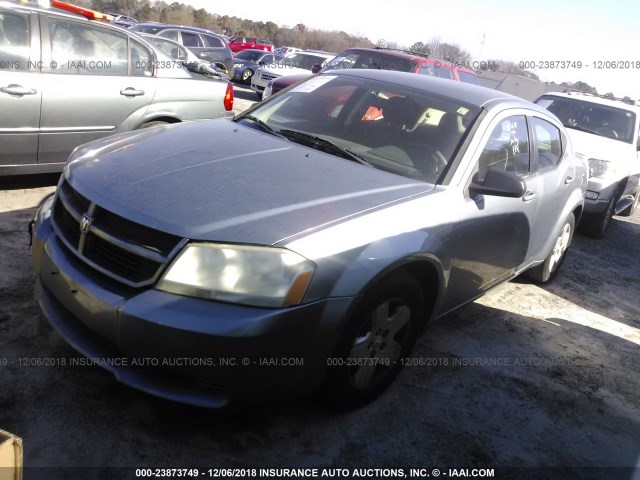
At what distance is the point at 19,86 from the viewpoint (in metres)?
4.62

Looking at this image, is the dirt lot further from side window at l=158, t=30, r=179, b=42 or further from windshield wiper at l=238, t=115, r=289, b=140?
side window at l=158, t=30, r=179, b=42

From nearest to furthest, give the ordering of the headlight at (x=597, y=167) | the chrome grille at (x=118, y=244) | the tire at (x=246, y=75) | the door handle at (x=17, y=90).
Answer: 1. the chrome grille at (x=118, y=244)
2. the door handle at (x=17, y=90)
3. the headlight at (x=597, y=167)
4. the tire at (x=246, y=75)

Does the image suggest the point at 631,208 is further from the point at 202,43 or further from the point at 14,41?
the point at 202,43

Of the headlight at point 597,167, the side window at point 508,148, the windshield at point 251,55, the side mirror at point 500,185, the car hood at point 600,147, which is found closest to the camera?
the side mirror at point 500,185

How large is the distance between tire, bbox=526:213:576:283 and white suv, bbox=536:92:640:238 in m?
2.09

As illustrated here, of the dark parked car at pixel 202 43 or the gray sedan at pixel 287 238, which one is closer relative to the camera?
the gray sedan at pixel 287 238

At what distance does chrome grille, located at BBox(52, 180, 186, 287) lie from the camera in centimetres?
228

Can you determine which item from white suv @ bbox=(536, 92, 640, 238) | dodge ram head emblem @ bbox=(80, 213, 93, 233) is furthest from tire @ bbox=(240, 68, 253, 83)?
dodge ram head emblem @ bbox=(80, 213, 93, 233)

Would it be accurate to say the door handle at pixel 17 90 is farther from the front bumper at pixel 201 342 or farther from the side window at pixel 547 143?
the side window at pixel 547 143

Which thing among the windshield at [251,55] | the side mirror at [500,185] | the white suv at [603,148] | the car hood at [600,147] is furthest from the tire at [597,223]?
the windshield at [251,55]

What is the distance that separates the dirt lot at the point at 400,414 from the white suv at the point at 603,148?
10.7 feet

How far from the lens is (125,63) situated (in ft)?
17.8

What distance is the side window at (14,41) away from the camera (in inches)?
181

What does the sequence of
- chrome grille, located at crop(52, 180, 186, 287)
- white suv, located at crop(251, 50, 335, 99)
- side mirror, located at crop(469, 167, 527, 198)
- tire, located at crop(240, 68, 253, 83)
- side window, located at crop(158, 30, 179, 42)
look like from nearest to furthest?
chrome grille, located at crop(52, 180, 186, 287) < side mirror, located at crop(469, 167, 527, 198) < side window, located at crop(158, 30, 179, 42) < white suv, located at crop(251, 50, 335, 99) < tire, located at crop(240, 68, 253, 83)
